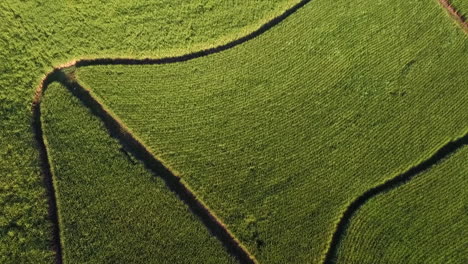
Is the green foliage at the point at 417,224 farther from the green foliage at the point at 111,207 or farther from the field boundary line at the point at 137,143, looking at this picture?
the green foliage at the point at 111,207

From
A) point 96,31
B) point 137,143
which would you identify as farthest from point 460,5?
point 96,31

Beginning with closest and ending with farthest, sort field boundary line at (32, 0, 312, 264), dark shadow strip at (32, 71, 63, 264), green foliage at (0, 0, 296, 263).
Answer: dark shadow strip at (32, 71, 63, 264), field boundary line at (32, 0, 312, 264), green foliage at (0, 0, 296, 263)

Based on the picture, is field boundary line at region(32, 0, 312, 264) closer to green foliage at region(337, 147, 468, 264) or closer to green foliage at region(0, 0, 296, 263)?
green foliage at region(0, 0, 296, 263)

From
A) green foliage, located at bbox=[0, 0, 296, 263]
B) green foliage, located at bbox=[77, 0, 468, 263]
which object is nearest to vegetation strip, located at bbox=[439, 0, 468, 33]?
green foliage, located at bbox=[77, 0, 468, 263]

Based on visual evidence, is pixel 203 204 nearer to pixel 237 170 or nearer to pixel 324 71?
pixel 237 170

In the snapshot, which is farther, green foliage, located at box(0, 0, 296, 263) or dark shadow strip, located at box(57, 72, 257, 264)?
green foliage, located at box(0, 0, 296, 263)

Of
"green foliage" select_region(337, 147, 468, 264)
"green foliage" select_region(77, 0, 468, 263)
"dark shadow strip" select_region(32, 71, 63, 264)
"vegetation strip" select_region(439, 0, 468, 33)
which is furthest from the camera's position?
"vegetation strip" select_region(439, 0, 468, 33)

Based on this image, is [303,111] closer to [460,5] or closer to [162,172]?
[162,172]
